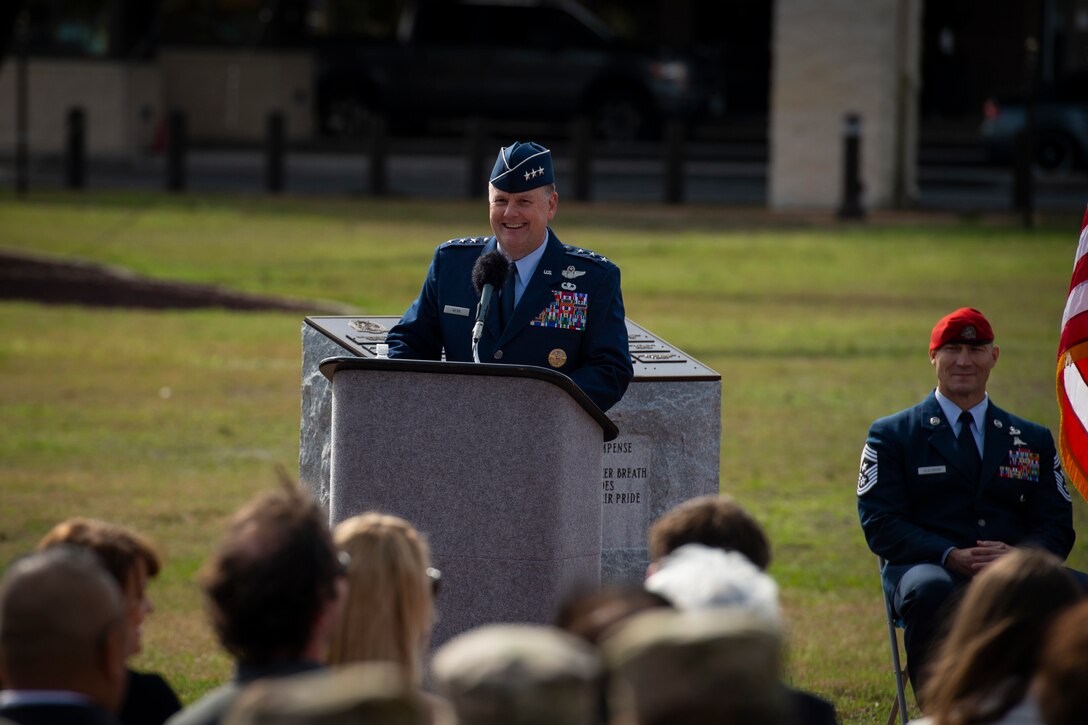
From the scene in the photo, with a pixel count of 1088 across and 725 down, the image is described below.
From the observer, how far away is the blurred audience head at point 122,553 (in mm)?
3939

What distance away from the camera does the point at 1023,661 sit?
11.1 feet

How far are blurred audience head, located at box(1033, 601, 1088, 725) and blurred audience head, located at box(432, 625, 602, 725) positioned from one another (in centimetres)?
84

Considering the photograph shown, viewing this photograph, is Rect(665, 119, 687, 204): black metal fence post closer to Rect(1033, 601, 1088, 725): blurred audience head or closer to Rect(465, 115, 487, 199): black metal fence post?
Rect(465, 115, 487, 199): black metal fence post

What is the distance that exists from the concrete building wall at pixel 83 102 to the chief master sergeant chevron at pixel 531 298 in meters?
32.8

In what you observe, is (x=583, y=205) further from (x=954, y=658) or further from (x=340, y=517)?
(x=954, y=658)

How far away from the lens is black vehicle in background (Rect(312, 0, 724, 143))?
119ft

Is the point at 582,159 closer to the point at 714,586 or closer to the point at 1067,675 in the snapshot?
the point at 714,586

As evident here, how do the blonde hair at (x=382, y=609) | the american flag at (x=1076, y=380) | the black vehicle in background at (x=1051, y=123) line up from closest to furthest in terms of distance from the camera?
the blonde hair at (x=382, y=609), the american flag at (x=1076, y=380), the black vehicle in background at (x=1051, y=123)

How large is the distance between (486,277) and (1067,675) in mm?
3269

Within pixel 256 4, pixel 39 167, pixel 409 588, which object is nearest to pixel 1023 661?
A: pixel 409 588

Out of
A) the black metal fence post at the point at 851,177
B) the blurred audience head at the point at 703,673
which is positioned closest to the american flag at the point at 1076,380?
the blurred audience head at the point at 703,673

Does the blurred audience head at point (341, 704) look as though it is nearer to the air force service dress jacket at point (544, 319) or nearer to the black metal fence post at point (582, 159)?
the air force service dress jacket at point (544, 319)

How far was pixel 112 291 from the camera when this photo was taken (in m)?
21.0

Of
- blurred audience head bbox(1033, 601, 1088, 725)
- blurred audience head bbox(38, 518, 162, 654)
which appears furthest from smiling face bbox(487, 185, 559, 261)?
blurred audience head bbox(1033, 601, 1088, 725)
